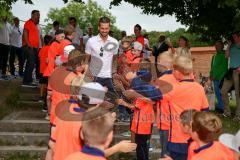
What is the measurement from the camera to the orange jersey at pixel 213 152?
13.3 ft

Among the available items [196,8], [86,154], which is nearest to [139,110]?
[86,154]

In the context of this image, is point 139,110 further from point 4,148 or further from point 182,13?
point 182,13

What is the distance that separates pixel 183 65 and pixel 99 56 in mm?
2823

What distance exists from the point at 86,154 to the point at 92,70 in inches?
183

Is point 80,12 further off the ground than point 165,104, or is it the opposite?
point 80,12

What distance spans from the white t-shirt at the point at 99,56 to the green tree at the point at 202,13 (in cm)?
335

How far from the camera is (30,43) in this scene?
1166 centimetres

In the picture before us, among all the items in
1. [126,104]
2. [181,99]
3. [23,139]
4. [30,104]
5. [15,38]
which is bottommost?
[23,139]

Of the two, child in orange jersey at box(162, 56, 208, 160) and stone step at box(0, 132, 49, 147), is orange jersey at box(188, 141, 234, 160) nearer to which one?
child in orange jersey at box(162, 56, 208, 160)

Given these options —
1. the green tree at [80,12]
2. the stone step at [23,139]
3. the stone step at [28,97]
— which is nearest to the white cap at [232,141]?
the stone step at [23,139]

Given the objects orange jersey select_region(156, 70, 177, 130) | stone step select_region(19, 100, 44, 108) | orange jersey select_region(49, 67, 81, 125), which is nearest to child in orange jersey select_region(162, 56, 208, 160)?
orange jersey select_region(156, 70, 177, 130)

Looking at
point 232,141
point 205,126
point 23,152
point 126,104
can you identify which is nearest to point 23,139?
point 23,152

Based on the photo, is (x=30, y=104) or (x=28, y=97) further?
(x=28, y=97)

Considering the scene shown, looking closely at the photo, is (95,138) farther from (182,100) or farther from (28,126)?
(28,126)
